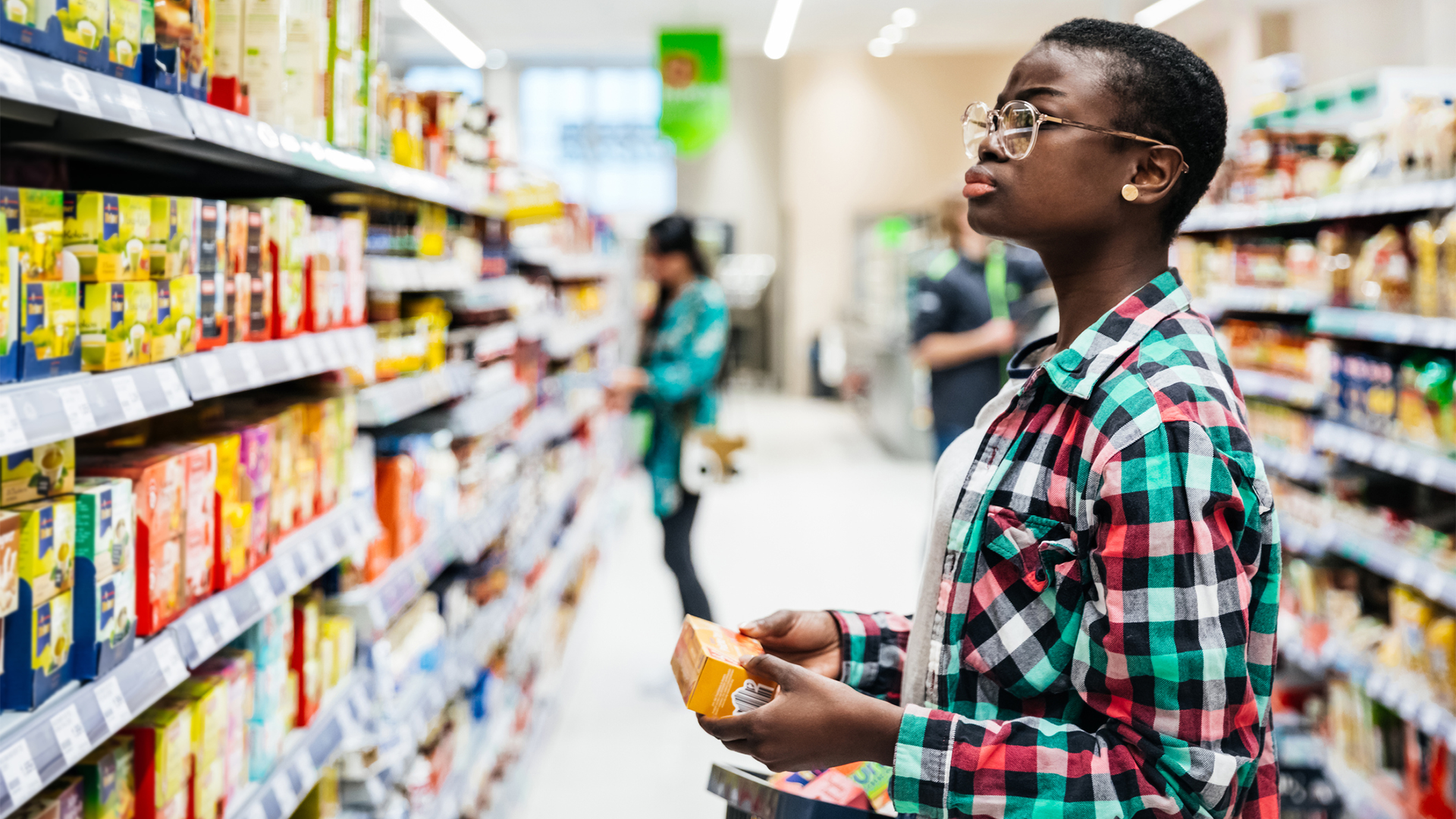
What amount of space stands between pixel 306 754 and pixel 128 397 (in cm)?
84

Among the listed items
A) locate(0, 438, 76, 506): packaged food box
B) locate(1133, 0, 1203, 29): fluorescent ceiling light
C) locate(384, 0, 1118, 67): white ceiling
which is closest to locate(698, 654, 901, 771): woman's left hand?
locate(0, 438, 76, 506): packaged food box

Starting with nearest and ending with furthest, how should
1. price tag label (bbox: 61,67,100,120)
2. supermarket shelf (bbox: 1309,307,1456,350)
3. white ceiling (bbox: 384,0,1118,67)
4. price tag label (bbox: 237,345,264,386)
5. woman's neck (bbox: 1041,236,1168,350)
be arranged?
price tag label (bbox: 61,67,100,120)
woman's neck (bbox: 1041,236,1168,350)
price tag label (bbox: 237,345,264,386)
supermarket shelf (bbox: 1309,307,1456,350)
white ceiling (bbox: 384,0,1118,67)

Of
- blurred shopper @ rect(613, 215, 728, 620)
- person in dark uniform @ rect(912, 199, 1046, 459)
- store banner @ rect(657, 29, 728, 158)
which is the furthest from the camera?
store banner @ rect(657, 29, 728, 158)

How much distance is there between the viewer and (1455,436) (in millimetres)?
2676

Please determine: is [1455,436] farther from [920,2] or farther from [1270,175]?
[920,2]

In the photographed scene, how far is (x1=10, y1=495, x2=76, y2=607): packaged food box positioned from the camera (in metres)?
1.11

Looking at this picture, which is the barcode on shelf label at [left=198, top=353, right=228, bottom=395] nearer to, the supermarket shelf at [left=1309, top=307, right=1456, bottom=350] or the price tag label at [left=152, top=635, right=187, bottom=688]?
the price tag label at [left=152, top=635, right=187, bottom=688]

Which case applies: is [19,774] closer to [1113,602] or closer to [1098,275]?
[1113,602]

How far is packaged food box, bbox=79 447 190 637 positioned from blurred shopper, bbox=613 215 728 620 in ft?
9.32

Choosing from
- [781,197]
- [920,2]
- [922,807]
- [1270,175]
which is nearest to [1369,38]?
[1270,175]

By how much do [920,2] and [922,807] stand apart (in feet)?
30.4

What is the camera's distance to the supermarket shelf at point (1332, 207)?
2609 millimetres

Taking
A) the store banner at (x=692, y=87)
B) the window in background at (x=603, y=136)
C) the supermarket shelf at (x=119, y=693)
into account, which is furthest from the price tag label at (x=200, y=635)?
the window in background at (x=603, y=136)

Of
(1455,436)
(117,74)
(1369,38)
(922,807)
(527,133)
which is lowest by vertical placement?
(922,807)
